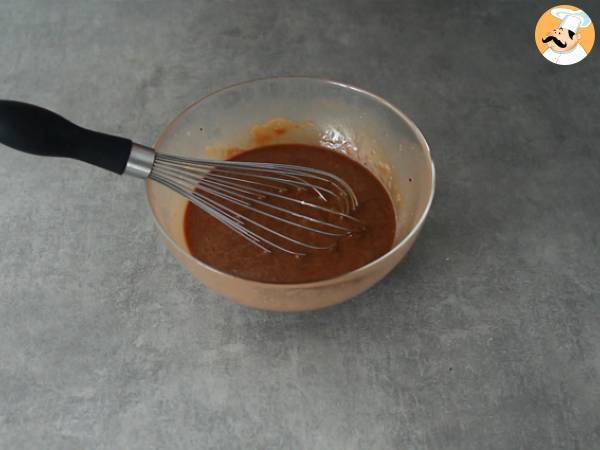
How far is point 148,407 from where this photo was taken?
84cm

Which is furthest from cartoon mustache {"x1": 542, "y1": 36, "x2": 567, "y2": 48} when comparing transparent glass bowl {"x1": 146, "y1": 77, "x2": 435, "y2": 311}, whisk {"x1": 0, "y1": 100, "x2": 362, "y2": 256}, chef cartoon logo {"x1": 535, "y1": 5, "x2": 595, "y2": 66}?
whisk {"x1": 0, "y1": 100, "x2": 362, "y2": 256}

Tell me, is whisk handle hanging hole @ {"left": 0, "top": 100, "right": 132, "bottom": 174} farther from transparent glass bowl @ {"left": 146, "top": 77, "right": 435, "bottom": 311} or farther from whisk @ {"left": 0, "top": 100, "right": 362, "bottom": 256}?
transparent glass bowl @ {"left": 146, "top": 77, "right": 435, "bottom": 311}

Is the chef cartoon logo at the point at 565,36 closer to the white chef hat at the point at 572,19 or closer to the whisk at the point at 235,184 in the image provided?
the white chef hat at the point at 572,19

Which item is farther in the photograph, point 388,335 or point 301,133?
point 301,133

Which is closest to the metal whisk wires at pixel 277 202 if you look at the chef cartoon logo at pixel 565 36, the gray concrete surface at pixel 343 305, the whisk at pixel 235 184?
the whisk at pixel 235 184

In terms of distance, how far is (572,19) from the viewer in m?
1.32

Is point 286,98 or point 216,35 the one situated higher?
point 286,98

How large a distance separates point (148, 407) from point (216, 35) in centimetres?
84

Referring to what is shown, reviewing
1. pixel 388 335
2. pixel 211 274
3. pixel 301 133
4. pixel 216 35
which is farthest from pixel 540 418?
pixel 216 35

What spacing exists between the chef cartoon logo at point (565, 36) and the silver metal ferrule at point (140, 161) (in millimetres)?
885

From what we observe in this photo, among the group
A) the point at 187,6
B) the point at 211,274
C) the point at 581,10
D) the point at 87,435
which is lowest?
the point at 87,435

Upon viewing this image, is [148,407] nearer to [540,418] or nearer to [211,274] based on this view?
[211,274]

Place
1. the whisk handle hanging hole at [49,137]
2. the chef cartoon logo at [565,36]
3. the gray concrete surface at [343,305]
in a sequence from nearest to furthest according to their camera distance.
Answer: the whisk handle hanging hole at [49,137]
the gray concrete surface at [343,305]
the chef cartoon logo at [565,36]

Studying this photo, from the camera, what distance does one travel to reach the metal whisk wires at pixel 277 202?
869 millimetres
